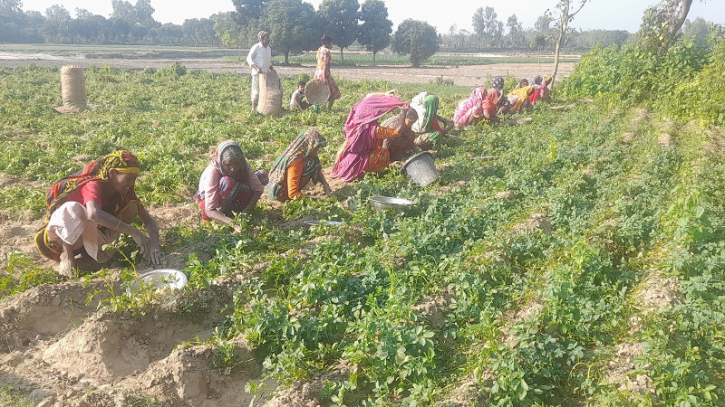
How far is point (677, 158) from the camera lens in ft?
22.6

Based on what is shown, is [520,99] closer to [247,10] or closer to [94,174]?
[94,174]

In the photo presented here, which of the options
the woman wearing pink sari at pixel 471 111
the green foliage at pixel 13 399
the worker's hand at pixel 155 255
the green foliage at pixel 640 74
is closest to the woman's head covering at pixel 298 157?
the worker's hand at pixel 155 255

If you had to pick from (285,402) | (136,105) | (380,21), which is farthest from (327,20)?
(285,402)

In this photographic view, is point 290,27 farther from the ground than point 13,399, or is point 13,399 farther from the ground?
point 290,27

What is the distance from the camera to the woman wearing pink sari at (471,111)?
9.88 m

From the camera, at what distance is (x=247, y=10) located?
43406 mm

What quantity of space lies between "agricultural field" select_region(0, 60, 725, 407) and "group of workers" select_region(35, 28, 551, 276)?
7.6 inches

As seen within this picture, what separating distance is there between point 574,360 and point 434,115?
5584 millimetres

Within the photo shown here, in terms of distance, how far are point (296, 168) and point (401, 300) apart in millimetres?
2497

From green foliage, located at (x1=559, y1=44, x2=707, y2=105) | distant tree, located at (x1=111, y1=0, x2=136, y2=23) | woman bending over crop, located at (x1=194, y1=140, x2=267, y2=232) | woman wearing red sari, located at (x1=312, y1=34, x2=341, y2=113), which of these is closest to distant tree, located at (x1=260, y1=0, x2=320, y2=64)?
green foliage, located at (x1=559, y1=44, x2=707, y2=105)

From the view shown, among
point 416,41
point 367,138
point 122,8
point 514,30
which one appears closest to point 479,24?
point 514,30

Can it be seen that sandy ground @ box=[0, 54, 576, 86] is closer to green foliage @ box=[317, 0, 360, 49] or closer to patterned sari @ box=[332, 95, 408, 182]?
green foliage @ box=[317, 0, 360, 49]

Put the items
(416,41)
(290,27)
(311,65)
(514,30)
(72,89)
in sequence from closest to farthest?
(72,89) < (290,27) < (311,65) < (416,41) < (514,30)

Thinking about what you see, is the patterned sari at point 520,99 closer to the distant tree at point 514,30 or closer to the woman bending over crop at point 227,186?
the woman bending over crop at point 227,186
